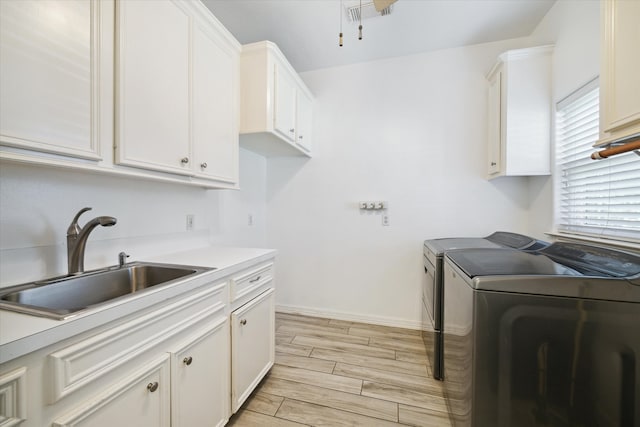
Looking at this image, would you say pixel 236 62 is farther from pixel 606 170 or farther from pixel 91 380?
pixel 606 170

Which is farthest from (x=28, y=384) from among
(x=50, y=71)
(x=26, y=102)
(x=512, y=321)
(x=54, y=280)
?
(x=512, y=321)

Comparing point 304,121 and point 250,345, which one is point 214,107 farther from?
point 250,345

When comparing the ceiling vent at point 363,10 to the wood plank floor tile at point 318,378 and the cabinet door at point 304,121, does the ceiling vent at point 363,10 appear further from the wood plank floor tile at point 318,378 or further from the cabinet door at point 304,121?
the wood plank floor tile at point 318,378

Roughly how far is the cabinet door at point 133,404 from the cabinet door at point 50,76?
0.85 m

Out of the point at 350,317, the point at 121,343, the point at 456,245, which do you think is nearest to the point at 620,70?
the point at 456,245

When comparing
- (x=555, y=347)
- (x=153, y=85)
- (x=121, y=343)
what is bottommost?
(x=555, y=347)

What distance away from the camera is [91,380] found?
74cm

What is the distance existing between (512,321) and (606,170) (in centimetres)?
128

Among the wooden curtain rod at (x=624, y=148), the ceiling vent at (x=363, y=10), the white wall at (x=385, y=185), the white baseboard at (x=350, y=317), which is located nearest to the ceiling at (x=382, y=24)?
the ceiling vent at (x=363, y=10)

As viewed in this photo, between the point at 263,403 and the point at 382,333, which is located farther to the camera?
the point at 382,333

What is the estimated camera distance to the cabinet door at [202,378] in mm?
1054

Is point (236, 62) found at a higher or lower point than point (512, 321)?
higher

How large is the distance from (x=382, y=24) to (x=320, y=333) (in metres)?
2.88

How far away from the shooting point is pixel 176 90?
55.2 inches
